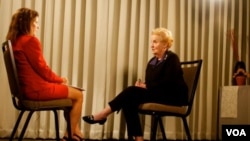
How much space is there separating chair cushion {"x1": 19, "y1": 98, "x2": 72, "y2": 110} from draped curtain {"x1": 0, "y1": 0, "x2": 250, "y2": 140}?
1.01m

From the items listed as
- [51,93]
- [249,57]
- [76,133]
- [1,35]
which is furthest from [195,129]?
[1,35]

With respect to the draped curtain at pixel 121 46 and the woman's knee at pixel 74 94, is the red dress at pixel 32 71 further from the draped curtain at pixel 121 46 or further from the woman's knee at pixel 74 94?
the draped curtain at pixel 121 46

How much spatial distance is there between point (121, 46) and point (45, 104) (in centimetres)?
128

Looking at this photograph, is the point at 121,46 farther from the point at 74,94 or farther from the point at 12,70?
the point at 12,70

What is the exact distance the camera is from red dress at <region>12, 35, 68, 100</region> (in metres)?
2.23

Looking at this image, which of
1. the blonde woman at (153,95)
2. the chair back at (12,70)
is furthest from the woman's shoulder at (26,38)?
the blonde woman at (153,95)

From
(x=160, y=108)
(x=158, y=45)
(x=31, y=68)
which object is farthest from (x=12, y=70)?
(x=158, y=45)

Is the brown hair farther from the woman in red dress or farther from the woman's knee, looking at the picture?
the woman's knee

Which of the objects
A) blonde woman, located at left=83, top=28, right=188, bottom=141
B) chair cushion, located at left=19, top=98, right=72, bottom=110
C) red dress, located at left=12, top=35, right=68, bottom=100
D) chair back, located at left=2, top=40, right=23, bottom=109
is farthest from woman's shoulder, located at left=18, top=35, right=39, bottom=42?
blonde woman, located at left=83, top=28, right=188, bottom=141

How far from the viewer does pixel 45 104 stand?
2217mm

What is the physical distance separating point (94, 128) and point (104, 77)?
1.48 feet

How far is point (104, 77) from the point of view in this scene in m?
3.31

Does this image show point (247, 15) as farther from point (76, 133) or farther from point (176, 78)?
point (76, 133)

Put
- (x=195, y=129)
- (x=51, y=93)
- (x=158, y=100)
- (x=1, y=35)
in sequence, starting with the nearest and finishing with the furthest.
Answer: (x=51, y=93) < (x=158, y=100) < (x=1, y=35) < (x=195, y=129)
